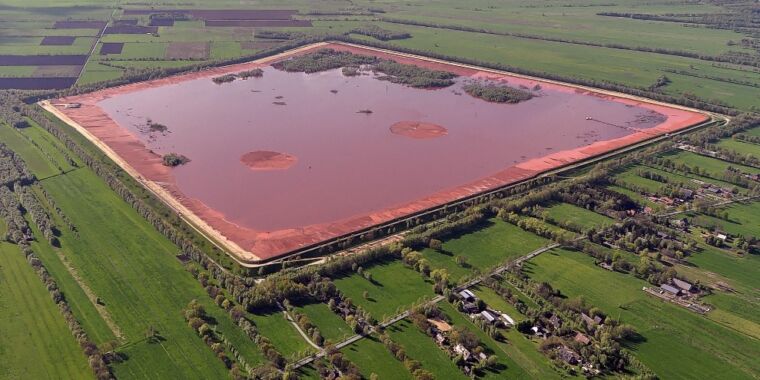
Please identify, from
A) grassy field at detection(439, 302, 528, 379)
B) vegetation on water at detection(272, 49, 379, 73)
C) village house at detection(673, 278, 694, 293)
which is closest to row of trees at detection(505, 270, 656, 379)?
grassy field at detection(439, 302, 528, 379)

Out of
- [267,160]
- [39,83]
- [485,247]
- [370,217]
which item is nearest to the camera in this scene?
[485,247]

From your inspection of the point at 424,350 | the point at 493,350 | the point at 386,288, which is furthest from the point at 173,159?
the point at 493,350

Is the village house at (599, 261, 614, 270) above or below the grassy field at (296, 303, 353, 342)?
above

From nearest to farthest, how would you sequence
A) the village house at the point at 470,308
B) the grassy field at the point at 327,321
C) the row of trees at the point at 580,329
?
1. the row of trees at the point at 580,329
2. the grassy field at the point at 327,321
3. the village house at the point at 470,308

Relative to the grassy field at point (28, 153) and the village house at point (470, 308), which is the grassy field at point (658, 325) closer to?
the village house at point (470, 308)

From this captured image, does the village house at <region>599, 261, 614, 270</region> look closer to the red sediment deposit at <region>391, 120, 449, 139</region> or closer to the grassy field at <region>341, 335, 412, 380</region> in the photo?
the grassy field at <region>341, 335, 412, 380</region>

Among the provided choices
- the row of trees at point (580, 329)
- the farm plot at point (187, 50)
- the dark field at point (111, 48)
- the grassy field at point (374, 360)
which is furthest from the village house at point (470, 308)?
the dark field at point (111, 48)

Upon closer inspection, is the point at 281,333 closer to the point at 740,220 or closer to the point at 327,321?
the point at 327,321
